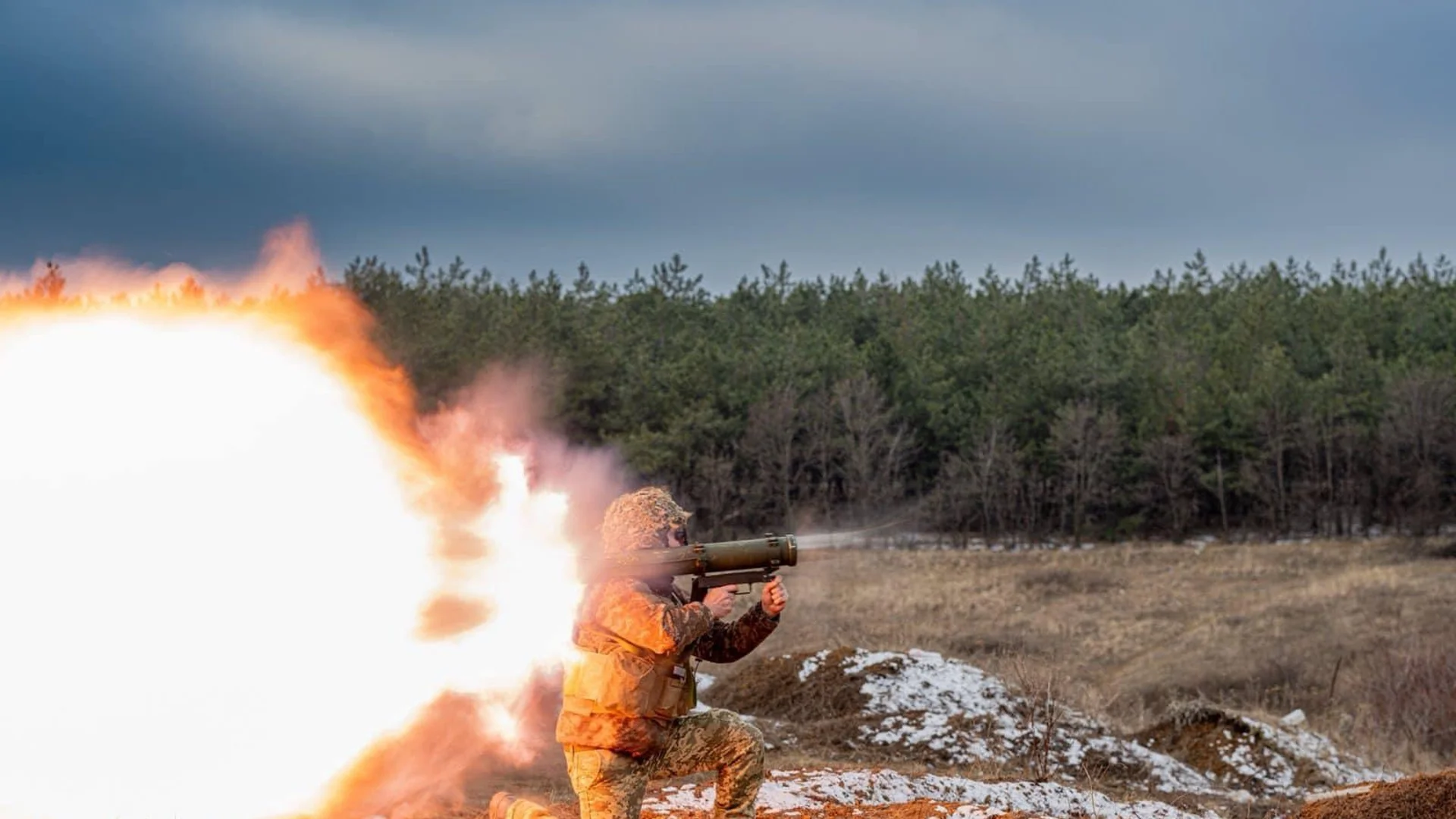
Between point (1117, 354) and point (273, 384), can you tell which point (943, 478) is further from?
point (273, 384)

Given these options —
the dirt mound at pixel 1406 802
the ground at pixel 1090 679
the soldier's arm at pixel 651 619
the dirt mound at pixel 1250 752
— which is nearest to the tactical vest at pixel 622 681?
the soldier's arm at pixel 651 619

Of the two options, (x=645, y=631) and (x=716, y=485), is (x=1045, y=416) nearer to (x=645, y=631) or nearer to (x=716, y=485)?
(x=716, y=485)

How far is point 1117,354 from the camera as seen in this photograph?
75.6m

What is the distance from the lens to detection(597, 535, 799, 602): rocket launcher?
7.83 meters

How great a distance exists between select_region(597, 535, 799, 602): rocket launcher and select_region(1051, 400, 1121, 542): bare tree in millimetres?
→ 63187

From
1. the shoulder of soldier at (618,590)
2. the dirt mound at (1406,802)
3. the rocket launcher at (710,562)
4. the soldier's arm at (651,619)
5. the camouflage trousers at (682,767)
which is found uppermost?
the rocket launcher at (710,562)

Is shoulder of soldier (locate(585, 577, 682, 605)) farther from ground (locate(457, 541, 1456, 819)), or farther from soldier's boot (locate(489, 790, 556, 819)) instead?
ground (locate(457, 541, 1456, 819))

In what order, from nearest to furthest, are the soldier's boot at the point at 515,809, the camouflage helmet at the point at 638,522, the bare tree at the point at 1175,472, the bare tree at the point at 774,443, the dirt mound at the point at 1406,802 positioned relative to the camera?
1. the camouflage helmet at the point at 638,522
2. the soldier's boot at the point at 515,809
3. the dirt mound at the point at 1406,802
4. the bare tree at the point at 774,443
5. the bare tree at the point at 1175,472

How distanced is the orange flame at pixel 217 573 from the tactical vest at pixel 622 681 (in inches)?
91.7

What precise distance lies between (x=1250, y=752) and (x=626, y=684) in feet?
47.6

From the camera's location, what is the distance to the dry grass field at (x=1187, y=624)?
28172mm

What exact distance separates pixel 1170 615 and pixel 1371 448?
2747 cm

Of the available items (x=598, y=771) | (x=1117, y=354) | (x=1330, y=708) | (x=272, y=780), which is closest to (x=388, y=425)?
(x=272, y=780)

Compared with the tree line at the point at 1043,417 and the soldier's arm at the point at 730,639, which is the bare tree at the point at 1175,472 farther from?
the soldier's arm at the point at 730,639
